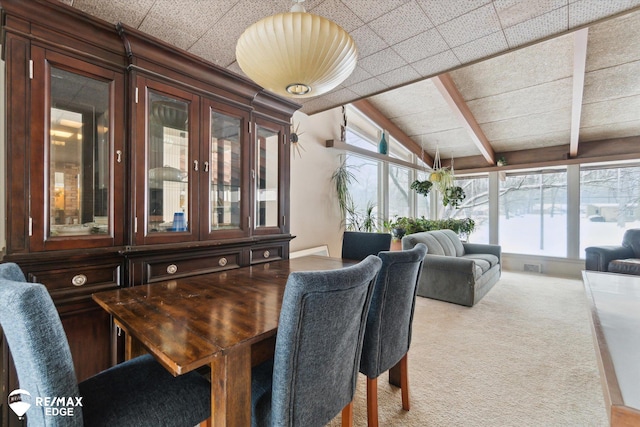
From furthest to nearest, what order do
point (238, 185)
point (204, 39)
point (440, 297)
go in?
1. point (440, 297)
2. point (238, 185)
3. point (204, 39)

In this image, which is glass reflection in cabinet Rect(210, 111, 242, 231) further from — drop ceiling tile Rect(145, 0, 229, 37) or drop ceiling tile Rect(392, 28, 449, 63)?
drop ceiling tile Rect(392, 28, 449, 63)

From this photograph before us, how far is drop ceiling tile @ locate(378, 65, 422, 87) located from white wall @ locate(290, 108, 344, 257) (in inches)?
57.5

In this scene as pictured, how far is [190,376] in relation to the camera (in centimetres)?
114

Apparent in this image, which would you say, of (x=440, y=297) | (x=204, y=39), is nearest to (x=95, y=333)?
(x=204, y=39)

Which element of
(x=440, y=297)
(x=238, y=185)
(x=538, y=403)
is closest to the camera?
(x=538, y=403)

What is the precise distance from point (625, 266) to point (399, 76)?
14.1 ft

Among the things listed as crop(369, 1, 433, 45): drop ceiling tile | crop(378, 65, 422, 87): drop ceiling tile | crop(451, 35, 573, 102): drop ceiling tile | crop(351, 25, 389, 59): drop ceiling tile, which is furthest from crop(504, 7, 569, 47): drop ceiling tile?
crop(451, 35, 573, 102): drop ceiling tile

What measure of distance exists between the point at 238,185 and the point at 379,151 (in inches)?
136

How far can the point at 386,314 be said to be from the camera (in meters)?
1.41

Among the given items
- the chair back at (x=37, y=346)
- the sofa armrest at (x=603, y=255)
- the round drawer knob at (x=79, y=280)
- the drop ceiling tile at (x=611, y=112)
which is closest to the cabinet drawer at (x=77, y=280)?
the round drawer knob at (x=79, y=280)

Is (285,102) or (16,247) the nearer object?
(16,247)

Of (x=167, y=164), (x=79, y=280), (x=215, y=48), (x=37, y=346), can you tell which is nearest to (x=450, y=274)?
(x=167, y=164)

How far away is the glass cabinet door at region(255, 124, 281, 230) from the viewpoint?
93.1 inches

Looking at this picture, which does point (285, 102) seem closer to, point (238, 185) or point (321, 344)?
point (238, 185)
